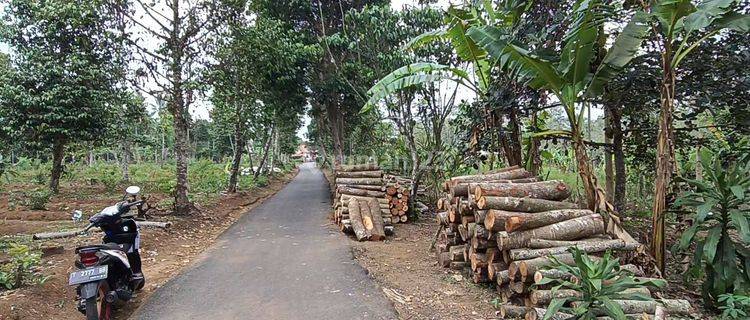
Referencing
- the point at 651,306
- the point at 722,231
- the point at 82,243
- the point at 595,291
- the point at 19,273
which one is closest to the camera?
the point at 595,291

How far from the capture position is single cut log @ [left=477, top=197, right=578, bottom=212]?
17.9 ft

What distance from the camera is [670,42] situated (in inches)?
197

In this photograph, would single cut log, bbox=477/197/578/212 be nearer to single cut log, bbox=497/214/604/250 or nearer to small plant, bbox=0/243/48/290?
single cut log, bbox=497/214/604/250

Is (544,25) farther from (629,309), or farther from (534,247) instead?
(629,309)

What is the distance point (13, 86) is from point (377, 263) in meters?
13.8

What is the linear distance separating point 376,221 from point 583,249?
216 inches

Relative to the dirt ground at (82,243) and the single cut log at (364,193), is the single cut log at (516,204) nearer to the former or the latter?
the dirt ground at (82,243)

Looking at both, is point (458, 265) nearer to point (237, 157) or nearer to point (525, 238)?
point (525, 238)

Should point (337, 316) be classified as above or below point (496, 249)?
below

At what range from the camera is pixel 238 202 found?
1608cm

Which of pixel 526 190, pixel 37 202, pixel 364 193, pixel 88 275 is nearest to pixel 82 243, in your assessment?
pixel 88 275

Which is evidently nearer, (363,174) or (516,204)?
(516,204)

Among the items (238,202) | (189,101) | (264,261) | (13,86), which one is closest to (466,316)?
(264,261)

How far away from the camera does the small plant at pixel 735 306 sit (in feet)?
13.7
